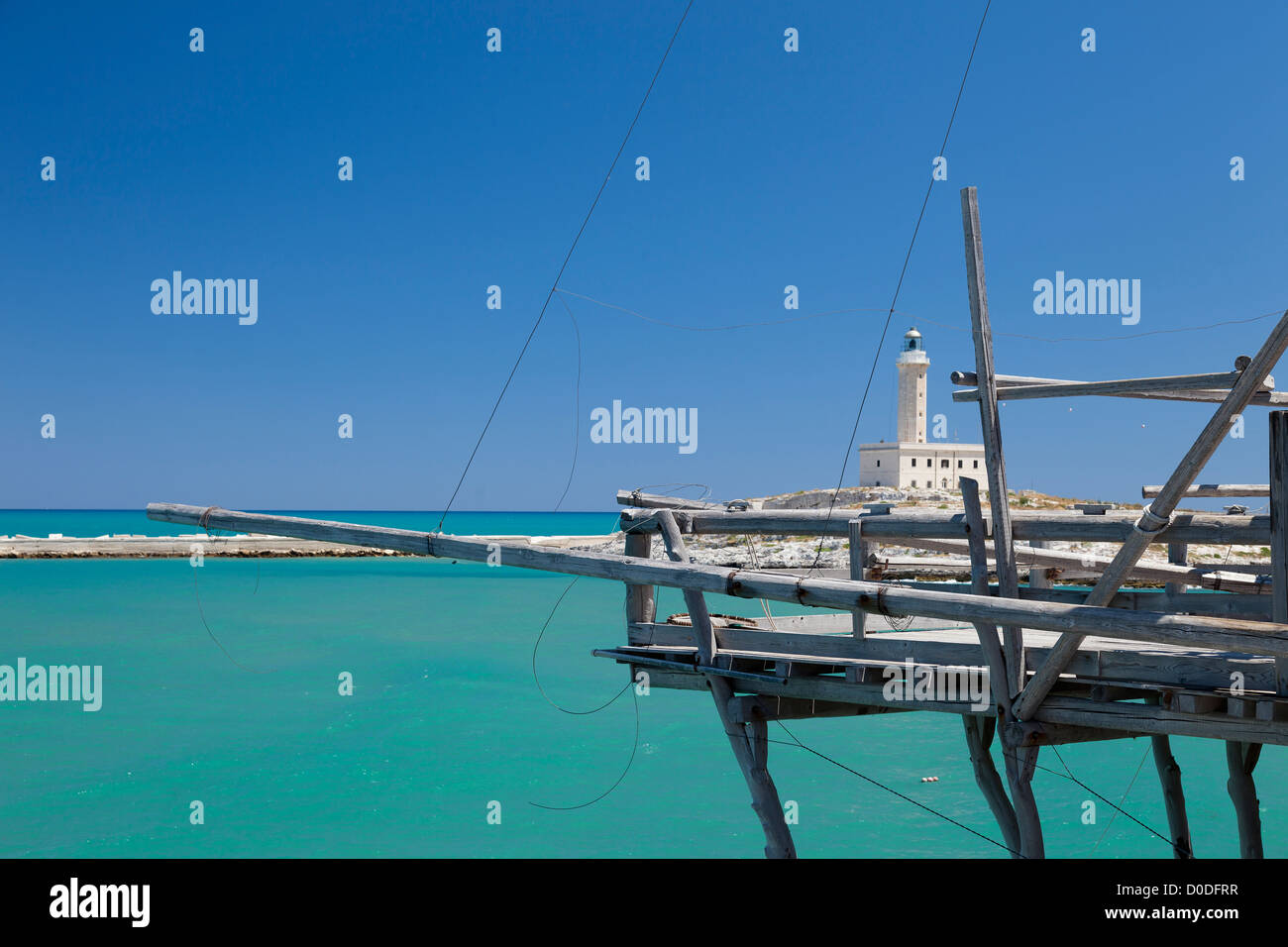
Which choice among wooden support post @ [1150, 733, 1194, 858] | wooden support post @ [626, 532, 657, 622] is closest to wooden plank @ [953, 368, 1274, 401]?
wooden support post @ [626, 532, 657, 622]

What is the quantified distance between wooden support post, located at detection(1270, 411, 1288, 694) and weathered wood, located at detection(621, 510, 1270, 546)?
1.73 feet

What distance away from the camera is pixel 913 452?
282ft

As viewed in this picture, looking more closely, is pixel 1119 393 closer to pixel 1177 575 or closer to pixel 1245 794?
pixel 1177 575

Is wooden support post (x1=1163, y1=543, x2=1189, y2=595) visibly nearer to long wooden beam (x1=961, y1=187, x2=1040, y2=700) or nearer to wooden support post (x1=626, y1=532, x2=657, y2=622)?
long wooden beam (x1=961, y1=187, x2=1040, y2=700)

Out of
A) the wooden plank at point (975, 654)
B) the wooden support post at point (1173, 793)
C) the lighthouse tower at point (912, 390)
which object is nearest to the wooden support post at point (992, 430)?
the wooden plank at point (975, 654)

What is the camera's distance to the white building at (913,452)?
3383 inches

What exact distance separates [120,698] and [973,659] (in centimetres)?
2535

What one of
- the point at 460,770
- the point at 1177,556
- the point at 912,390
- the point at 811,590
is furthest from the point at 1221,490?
the point at 912,390

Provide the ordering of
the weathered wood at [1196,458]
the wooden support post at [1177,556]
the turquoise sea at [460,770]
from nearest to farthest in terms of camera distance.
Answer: the weathered wood at [1196,458]
the wooden support post at [1177,556]
the turquoise sea at [460,770]

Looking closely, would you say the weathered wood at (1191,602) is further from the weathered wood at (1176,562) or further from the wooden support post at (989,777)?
the wooden support post at (989,777)

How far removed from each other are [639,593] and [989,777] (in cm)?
325

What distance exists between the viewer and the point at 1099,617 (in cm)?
480

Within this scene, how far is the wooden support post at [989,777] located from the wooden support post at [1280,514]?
3.18 metres
